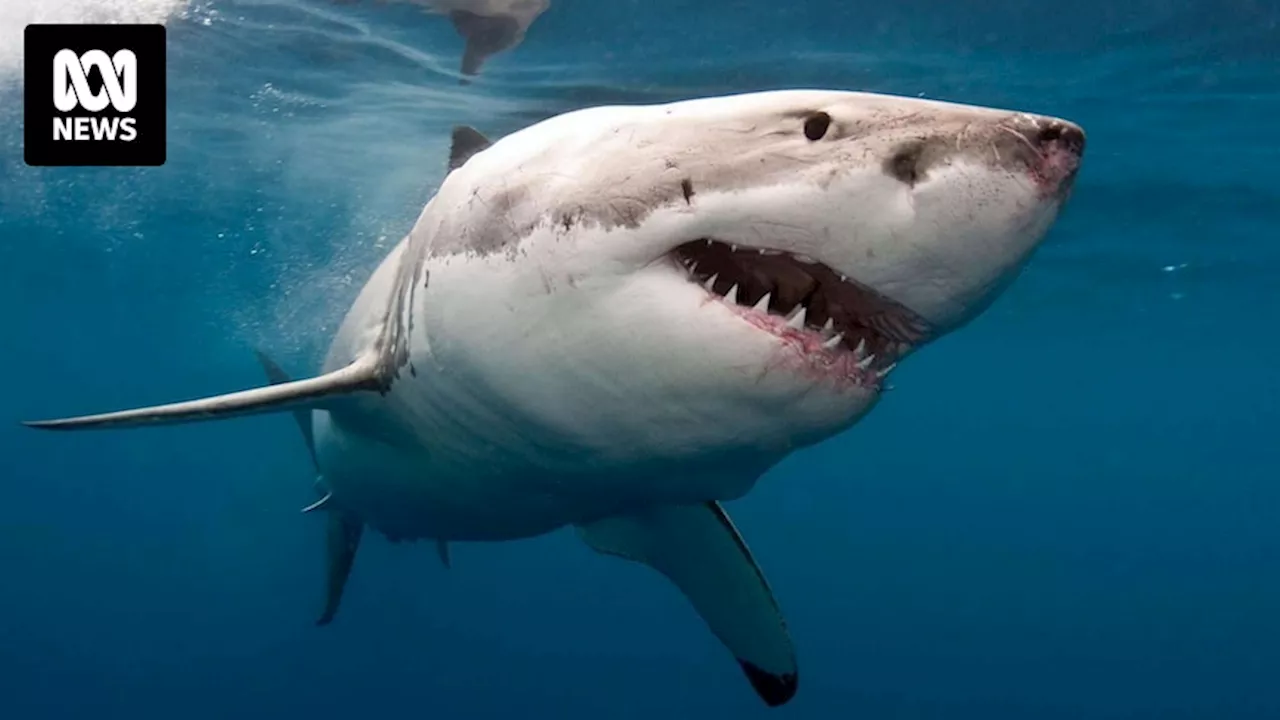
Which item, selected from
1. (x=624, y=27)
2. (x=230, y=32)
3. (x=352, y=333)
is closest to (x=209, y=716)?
(x=230, y=32)

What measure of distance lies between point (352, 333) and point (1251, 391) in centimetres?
5372

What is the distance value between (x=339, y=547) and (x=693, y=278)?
6858 millimetres

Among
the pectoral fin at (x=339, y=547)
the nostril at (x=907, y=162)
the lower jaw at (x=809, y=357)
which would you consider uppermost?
the nostril at (x=907, y=162)

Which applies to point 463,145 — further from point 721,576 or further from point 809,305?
point 809,305

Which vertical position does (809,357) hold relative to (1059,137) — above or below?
below

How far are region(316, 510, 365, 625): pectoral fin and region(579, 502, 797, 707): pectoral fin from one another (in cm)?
287

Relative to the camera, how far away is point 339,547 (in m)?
8.67

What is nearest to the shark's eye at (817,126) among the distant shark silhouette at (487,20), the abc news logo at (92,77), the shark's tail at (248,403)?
the shark's tail at (248,403)

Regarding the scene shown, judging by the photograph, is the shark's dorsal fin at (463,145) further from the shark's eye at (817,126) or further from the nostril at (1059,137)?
the nostril at (1059,137)

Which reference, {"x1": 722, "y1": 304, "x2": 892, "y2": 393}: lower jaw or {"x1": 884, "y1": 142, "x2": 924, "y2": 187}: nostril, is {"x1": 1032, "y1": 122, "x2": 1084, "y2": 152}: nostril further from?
{"x1": 722, "y1": 304, "x2": 892, "y2": 393}: lower jaw

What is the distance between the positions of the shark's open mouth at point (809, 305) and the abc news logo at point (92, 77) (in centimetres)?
810

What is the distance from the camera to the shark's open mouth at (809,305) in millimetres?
2621

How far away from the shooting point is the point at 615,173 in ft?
9.30

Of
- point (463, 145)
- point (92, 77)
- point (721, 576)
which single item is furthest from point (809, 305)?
point (92, 77)
